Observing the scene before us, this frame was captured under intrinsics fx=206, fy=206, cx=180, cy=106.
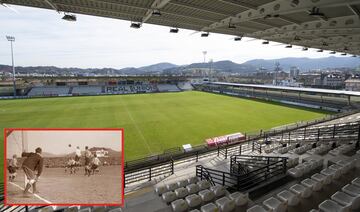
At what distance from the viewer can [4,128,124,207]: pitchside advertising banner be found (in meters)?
3.69

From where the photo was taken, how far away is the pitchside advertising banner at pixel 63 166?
3688 millimetres

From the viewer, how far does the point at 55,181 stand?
3760mm

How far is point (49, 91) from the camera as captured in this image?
65.9 m

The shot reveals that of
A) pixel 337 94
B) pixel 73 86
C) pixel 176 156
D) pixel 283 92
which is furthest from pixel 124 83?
pixel 176 156

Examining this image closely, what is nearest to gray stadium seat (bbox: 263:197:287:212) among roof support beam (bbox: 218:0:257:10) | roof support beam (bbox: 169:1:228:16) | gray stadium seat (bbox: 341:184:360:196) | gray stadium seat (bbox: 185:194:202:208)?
gray stadium seat (bbox: 185:194:202:208)

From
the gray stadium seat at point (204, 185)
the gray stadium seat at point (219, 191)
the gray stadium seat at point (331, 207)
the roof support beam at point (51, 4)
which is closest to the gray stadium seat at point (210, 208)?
the gray stadium seat at point (219, 191)

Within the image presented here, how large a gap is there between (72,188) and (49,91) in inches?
2911

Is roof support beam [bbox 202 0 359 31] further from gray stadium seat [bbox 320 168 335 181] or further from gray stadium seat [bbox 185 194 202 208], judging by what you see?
gray stadium seat [bbox 185 194 202 208]

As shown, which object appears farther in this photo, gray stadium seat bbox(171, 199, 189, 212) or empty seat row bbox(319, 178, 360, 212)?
gray stadium seat bbox(171, 199, 189, 212)

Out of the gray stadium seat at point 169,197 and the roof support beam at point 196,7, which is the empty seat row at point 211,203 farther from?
the roof support beam at point 196,7

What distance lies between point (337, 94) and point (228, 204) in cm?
4085

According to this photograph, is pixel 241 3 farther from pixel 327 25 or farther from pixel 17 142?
pixel 17 142

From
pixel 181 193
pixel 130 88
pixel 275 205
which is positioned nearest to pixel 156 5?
pixel 181 193

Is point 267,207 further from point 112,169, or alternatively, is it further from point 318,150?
point 318,150
